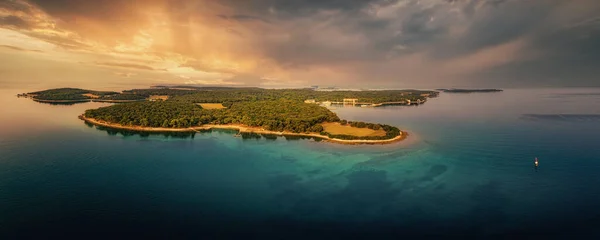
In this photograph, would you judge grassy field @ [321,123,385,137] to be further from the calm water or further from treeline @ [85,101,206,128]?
treeline @ [85,101,206,128]

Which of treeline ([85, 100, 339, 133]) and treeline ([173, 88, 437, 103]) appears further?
treeline ([173, 88, 437, 103])

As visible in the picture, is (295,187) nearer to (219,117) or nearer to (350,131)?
(350,131)

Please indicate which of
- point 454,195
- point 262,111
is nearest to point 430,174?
point 454,195

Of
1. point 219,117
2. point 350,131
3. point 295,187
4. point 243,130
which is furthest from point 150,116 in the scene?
point 295,187

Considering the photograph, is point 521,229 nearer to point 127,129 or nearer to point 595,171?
point 595,171

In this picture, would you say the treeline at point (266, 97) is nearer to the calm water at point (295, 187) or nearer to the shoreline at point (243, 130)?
the shoreline at point (243, 130)

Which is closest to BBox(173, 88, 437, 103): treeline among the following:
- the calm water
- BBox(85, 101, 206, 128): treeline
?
BBox(85, 101, 206, 128): treeline
